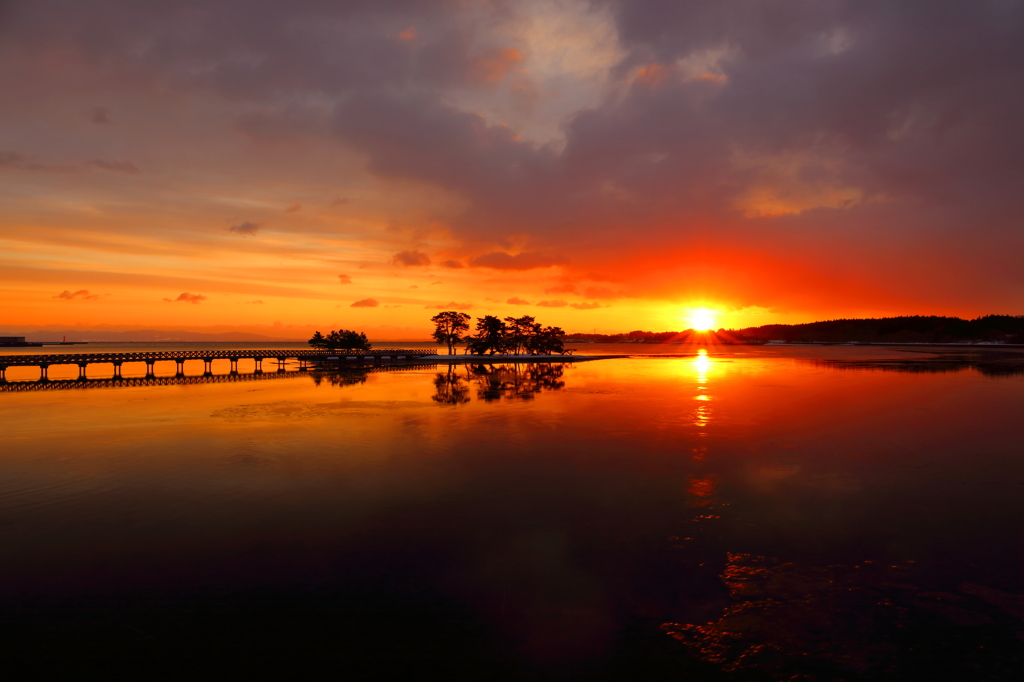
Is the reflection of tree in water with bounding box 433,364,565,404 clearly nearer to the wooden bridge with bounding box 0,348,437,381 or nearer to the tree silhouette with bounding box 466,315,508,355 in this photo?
the wooden bridge with bounding box 0,348,437,381

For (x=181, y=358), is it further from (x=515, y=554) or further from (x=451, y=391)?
(x=515, y=554)

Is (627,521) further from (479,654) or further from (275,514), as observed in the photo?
(275,514)

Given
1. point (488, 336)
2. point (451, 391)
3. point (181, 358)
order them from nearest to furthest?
point (451, 391) → point (181, 358) → point (488, 336)

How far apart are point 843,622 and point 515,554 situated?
709 cm

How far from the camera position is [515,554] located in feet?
42.8

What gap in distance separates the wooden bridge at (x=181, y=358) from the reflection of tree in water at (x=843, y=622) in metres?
86.2

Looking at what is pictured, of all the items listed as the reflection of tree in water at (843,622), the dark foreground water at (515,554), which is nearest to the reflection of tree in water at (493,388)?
the dark foreground water at (515,554)

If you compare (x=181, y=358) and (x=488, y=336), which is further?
(x=488, y=336)

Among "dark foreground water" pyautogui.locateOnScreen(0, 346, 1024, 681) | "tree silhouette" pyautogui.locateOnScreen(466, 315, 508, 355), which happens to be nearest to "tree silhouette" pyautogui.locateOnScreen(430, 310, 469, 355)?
"tree silhouette" pyautogui.locateOnScreen(466, 315, 508, 355)

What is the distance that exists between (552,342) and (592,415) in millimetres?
105759

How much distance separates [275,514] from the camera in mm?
15969

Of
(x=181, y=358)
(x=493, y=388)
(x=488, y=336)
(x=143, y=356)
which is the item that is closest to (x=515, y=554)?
(x=493, y=388)

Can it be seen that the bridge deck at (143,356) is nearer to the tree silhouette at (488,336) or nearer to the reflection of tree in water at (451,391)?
the tree silhouette at (488,336)

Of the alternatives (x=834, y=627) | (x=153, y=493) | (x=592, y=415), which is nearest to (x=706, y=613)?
(x=834, y=627)
